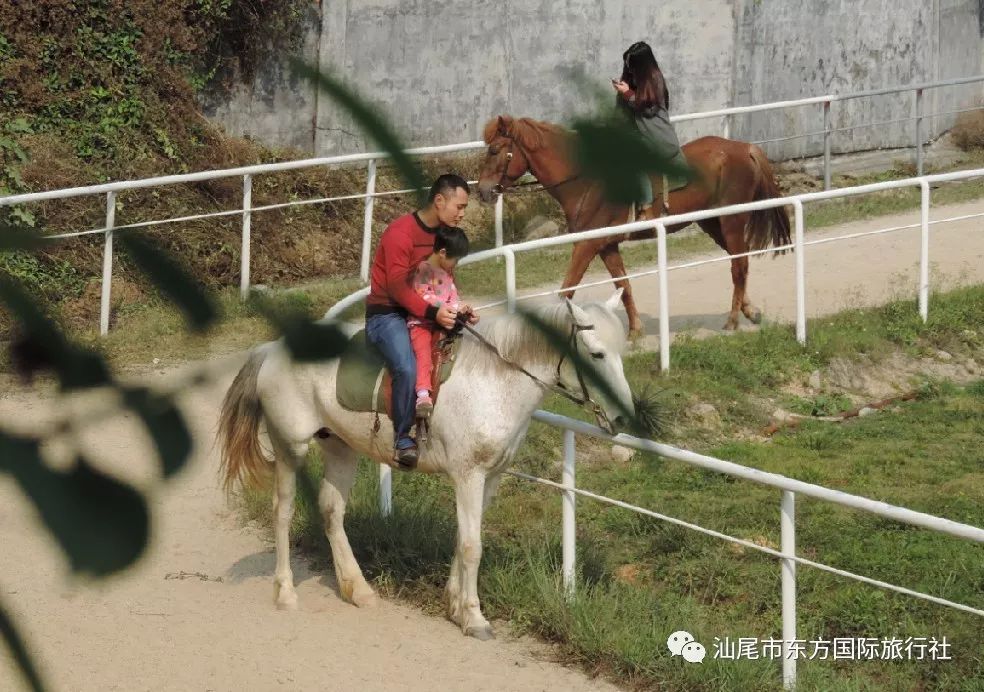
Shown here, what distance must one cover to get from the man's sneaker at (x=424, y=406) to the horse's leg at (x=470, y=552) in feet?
1.27

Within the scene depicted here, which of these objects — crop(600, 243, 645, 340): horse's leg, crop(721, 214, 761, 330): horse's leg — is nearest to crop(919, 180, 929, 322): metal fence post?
crop(721, 214, 761, 330): horse's leg

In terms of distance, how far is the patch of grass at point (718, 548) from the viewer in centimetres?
575

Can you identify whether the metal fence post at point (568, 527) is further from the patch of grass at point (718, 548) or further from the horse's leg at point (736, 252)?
the horse's leg at point (736, 252)

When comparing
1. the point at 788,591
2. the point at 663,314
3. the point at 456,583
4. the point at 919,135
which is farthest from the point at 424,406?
the point at 919,135

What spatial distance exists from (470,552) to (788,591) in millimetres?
1381

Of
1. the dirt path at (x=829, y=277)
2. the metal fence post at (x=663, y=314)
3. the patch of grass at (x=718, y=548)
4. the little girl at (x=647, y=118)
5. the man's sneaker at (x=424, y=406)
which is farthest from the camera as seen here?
the dirt path at (x=829, y=277)

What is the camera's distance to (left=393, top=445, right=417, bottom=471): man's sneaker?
6.16 m

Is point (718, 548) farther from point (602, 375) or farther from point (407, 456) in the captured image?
point (602, 375)

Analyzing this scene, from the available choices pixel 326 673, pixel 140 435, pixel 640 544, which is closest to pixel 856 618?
pixel 640 544

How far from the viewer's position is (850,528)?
6883mm

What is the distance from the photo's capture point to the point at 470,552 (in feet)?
20.4

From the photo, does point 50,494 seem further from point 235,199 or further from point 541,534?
point 235,199

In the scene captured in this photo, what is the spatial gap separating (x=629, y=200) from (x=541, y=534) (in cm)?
599

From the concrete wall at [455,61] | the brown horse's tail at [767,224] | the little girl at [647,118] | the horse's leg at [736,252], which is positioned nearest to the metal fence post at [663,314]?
the horse's leg at [736,252]
